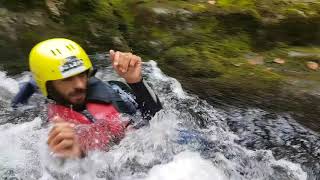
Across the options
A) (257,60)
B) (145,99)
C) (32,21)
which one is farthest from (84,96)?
(32,21)

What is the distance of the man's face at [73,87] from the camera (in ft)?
14.1

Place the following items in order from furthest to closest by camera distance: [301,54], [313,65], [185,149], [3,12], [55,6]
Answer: [55,6]
[3,12]
[301,54]
[313,65]
[185,149]

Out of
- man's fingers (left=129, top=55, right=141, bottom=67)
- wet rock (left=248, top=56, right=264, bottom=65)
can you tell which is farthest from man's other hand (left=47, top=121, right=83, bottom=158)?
wet rock (left=248, top=56, right=264, bottom=65)

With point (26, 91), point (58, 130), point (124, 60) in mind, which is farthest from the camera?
point (26, 91)

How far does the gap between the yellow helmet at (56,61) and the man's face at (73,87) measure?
52mm

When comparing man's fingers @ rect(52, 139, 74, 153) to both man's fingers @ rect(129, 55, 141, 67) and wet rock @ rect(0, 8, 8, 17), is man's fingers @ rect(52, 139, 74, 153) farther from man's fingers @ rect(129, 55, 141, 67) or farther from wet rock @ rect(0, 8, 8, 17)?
wet rock @ rect(0, 8, 8, 17)

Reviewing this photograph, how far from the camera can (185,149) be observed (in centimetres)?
464

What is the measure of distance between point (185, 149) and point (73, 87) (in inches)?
44.6

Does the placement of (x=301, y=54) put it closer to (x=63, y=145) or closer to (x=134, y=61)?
(x=134, y=61)

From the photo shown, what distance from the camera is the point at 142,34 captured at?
23.6 feet

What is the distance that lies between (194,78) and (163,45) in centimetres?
94

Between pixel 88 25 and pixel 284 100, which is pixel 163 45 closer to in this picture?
pixel 88 25

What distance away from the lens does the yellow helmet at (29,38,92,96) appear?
168 inches

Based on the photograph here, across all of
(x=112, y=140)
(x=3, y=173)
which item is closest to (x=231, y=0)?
(x=112, y=140)
